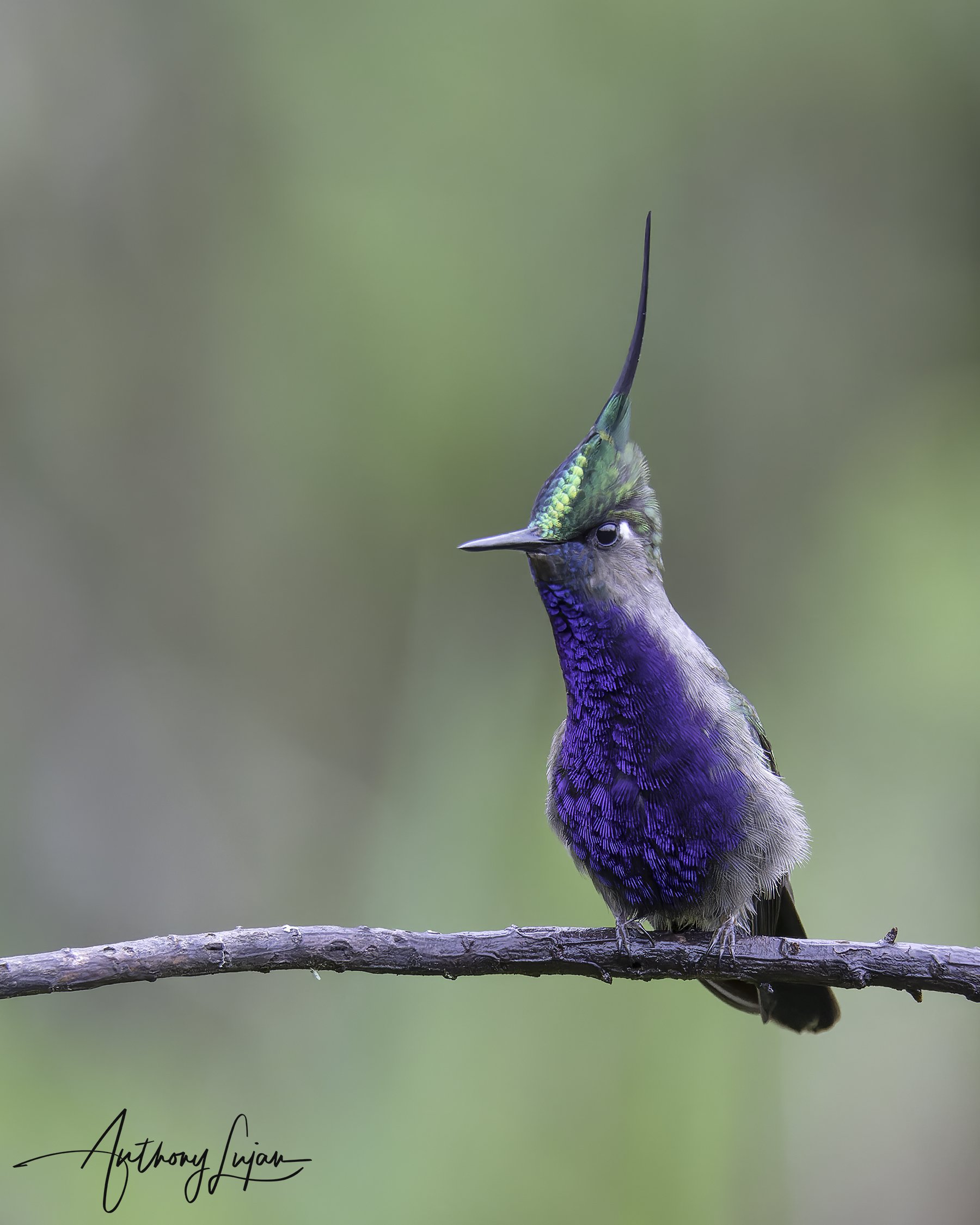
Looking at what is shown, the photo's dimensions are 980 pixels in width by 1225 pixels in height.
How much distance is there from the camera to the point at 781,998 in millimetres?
3012

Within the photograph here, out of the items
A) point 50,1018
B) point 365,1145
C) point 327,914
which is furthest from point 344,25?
point 365,1145

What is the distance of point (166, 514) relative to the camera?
5602mm

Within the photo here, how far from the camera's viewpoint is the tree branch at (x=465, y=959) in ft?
6.82

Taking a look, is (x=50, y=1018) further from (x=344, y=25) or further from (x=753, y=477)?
(x=344, y=25)

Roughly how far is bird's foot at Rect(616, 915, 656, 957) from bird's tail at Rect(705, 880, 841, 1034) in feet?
1.14

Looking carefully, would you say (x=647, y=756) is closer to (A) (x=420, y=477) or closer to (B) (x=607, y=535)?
(B) (x=607, y=535)

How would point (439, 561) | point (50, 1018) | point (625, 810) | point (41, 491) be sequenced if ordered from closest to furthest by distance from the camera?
point (625, 810) < point (50, 1018) < point (41, 491) < point (439, 561)

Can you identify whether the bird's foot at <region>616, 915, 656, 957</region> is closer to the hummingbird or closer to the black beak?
the hummingbird

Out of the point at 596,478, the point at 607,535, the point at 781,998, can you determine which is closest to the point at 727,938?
the point at 781,998

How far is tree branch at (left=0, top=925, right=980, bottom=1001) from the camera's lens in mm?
2078

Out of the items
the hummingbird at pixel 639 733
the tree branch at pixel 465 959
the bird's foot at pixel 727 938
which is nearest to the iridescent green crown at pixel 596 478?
the hummingbird at pixel 639 733

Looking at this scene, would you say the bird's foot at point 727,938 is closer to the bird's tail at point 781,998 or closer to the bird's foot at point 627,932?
the bird's foot at point 627,932

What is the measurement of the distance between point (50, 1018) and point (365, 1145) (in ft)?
5.53

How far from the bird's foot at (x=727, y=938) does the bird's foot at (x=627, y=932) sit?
0.52 feet
